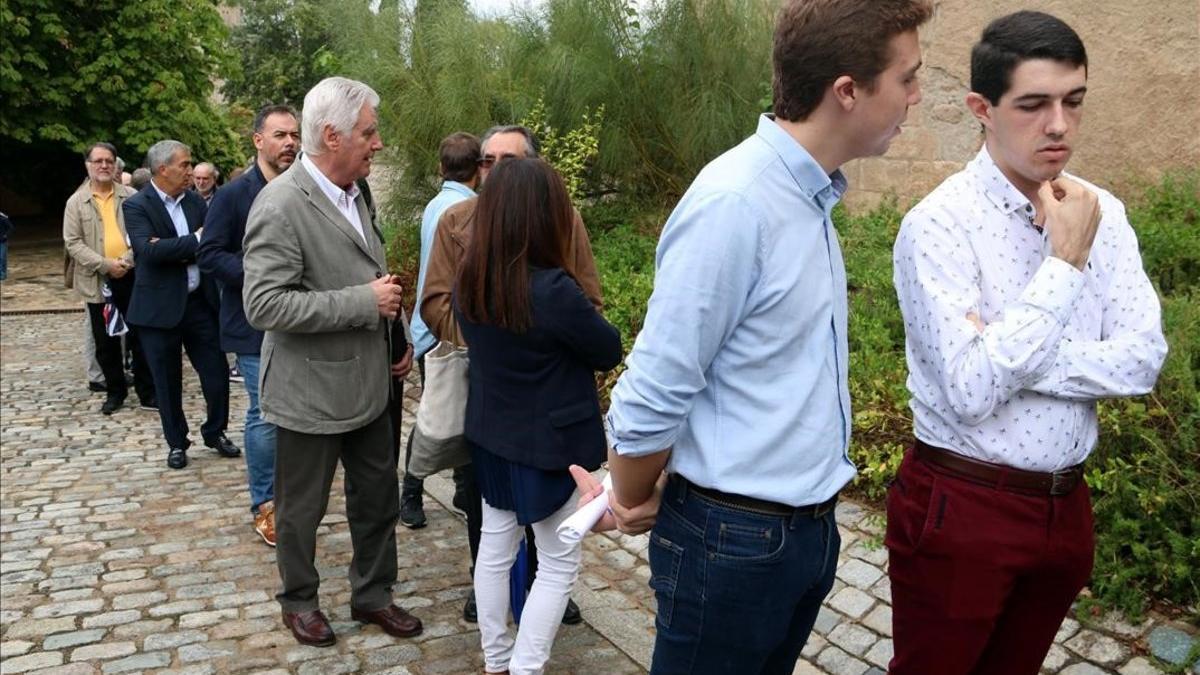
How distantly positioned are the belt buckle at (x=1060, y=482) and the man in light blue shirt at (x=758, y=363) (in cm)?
55

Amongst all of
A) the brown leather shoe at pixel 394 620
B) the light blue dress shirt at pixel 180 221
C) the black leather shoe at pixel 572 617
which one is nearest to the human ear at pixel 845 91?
the black leather shoe at pixel 572 617

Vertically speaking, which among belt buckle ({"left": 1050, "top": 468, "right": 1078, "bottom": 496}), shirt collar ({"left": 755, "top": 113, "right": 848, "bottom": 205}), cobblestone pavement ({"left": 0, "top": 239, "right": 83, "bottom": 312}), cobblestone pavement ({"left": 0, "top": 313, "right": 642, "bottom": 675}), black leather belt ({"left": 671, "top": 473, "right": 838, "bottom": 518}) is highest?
shirt collar ({"left": 755, "top": 113, "right": 848, "bottom": 205})

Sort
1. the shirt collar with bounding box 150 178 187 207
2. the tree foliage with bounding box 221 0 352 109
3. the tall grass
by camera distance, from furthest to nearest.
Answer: the tree foliage with bounding box 221 0 352 109
the tall grass
the shirt collar with bounding box 150 178 187 207

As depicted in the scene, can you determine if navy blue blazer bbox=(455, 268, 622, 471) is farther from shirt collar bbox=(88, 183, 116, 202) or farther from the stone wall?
shirt collar bbox=(88, 183, 116, 202)

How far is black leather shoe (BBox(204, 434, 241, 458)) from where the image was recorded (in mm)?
7250

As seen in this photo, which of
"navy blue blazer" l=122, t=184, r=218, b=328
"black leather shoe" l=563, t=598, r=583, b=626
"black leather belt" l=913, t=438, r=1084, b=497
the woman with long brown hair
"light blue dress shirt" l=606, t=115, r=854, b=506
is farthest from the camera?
"navy blue blazer" l=122, t=184, r=218, b=328

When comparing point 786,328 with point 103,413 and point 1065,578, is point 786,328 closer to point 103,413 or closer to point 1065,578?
point 1065,578

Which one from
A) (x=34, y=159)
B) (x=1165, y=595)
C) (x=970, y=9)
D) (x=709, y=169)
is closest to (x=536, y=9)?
(x=970, y=9)

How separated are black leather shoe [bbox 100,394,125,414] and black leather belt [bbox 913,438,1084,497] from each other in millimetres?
7775

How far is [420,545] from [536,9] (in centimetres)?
677

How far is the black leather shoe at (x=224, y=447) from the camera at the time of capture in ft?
23.8

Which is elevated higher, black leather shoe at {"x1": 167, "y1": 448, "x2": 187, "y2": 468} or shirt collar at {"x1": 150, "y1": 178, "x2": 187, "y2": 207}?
shirt collar at {"x1": 150, "y1": 178, "x2": 187, "y2": 207}

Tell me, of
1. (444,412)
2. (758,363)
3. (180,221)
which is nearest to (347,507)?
(444,412)

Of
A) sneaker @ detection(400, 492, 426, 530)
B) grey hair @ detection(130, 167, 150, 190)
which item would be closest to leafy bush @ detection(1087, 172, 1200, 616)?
sneaker @ detection(400, 492, 426, 530)
